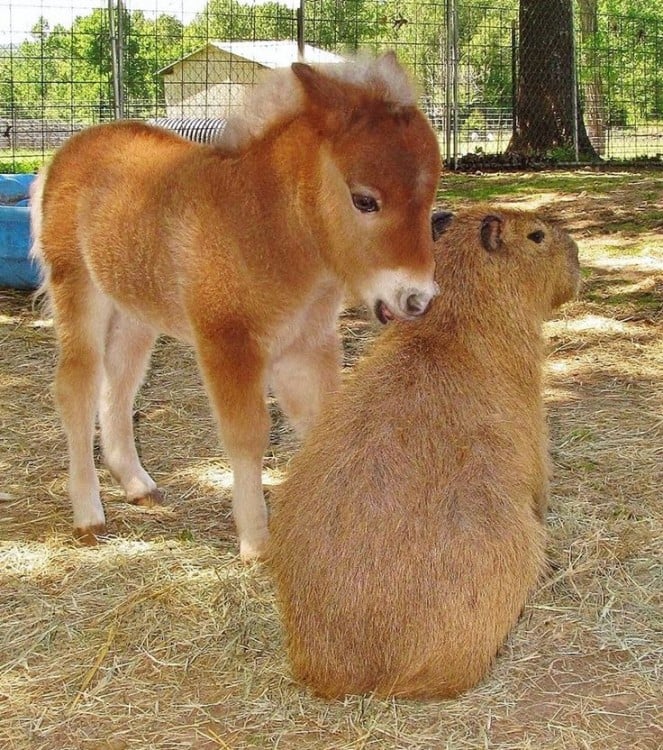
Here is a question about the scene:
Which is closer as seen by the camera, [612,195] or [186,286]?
[186,286]

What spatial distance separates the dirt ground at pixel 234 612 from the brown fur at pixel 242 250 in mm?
290

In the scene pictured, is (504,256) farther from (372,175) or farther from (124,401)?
(124,401)

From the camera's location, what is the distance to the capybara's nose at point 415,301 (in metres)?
3.29

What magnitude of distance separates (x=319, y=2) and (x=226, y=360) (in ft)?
44.5

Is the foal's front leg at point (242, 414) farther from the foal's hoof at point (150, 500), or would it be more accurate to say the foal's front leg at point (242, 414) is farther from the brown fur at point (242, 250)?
the foal's hoof at point (150, 500)

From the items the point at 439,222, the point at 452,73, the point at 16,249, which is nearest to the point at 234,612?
the point at 439,222

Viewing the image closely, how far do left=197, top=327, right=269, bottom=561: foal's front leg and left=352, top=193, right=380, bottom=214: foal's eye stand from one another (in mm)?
690

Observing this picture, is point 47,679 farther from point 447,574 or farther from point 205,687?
point 447,574

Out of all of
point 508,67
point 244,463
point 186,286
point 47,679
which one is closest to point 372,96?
point 186,286

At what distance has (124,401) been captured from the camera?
4.70m

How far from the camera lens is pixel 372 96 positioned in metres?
3.46

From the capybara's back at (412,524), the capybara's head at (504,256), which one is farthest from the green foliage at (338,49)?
the capybara's back at (412,524)

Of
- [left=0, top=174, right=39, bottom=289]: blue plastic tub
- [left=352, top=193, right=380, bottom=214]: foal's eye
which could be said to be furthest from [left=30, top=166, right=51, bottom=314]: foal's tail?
[left=0, top=174, right=39, bottom=289]: blue plastic tub

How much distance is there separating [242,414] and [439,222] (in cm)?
103
